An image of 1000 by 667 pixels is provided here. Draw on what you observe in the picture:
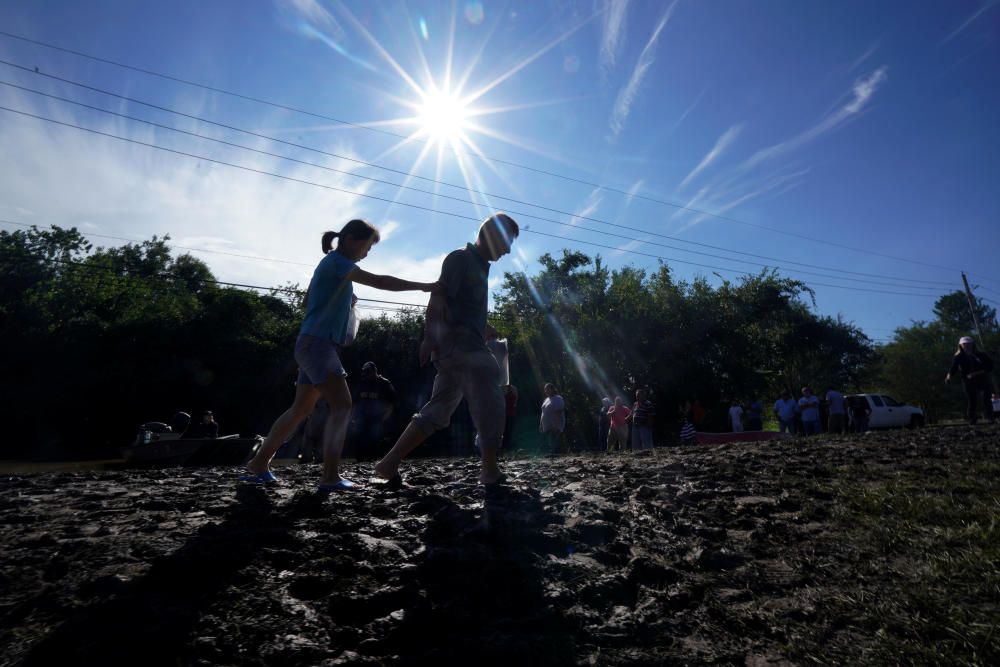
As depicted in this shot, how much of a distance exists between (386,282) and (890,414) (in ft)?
99.2

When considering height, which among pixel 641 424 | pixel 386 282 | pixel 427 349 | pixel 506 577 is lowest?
pixel 506 577

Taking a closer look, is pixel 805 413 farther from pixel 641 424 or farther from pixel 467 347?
pixel 467 347

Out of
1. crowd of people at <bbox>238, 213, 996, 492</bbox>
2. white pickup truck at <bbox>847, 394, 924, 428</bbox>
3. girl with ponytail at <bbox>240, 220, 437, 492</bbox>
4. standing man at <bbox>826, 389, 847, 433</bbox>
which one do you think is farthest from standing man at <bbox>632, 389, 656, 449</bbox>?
white pickup truck at <bbox>847, 394, 924, 428</bbox>

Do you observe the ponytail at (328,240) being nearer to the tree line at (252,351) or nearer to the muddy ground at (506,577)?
the muddy ground at (506,577)

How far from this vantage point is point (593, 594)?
199 centimetres

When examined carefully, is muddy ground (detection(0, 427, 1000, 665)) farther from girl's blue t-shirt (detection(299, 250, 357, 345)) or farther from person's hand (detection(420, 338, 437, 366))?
girl's blue t-shirt (detection(299, 250, 357, 345))

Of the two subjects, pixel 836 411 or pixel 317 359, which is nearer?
pixel 317 359

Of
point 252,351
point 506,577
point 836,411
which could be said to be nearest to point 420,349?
point 506,577

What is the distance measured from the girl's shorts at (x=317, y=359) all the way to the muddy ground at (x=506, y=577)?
30.2 inches

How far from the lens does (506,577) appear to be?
2072 mm

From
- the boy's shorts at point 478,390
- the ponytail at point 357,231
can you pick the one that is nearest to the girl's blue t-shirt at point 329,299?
the ponytail at point 357,231

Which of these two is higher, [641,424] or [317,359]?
[317,359]

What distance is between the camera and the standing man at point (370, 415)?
28.9ft

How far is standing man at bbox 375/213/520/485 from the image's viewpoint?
369 centimetres
